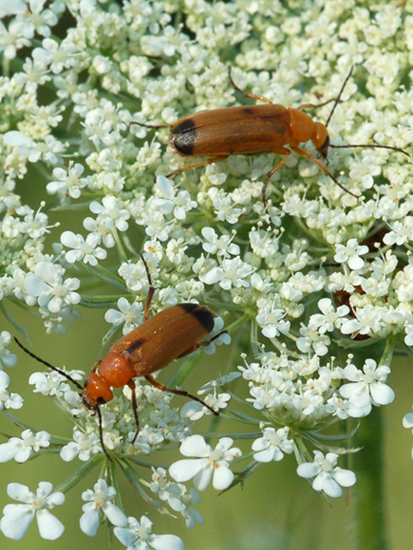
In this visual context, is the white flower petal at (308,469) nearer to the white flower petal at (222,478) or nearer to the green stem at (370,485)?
the white flower petal at (222,478)

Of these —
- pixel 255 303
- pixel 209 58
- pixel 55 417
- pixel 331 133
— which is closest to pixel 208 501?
pixel 55 417

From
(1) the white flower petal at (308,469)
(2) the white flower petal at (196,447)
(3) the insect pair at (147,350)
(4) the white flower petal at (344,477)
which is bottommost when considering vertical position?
(4) the white flower petal at (344,477)

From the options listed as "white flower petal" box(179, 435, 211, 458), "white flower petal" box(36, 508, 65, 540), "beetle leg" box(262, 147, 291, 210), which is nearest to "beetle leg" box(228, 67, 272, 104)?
"beetle leg" box(262, 147, 291, 210)

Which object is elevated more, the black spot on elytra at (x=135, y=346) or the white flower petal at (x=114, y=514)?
the black spot on elytra at (x=135, y=346)

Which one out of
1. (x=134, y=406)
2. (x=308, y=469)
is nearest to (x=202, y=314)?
(x=134, y=406)

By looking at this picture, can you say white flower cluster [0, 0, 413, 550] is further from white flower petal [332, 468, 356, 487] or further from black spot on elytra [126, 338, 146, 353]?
black spot on elytra [126, 338, 146, 353]

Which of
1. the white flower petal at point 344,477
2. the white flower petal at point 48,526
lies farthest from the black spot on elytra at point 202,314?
the white flower petal at point 48,526

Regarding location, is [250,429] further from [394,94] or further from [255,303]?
[394,94]

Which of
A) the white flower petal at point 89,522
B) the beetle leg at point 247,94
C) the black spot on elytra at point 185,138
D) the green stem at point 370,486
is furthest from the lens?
the beetle leg at point 247,94

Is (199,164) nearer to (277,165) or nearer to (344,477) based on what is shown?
(277,165)
